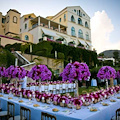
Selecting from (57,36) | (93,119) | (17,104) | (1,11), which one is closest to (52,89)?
(17,104)

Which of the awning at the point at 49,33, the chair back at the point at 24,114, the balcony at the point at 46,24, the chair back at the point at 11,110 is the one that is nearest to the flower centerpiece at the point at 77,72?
the chair back at the point at 24,114

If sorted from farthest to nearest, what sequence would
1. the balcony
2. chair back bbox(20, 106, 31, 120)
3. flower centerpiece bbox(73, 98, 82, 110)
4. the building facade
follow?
the balcony, the building facade, flower centerpiece bbox(73, 98, 82, 110), chair back bbox(20, 106, 31, 120)

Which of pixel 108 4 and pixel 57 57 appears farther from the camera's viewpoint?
pixel 57 57

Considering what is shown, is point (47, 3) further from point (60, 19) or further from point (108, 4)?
point (60, 19)

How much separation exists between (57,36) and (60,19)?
760 centimetres

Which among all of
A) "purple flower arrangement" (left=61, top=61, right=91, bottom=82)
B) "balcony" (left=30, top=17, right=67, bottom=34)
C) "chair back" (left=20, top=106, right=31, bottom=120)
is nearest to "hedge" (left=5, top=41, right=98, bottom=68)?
"balcony" (left=30, top=17, right=67, bottom=34)

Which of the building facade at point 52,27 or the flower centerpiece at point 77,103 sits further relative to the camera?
the building facade at point 52,27

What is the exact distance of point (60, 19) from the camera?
33188mm

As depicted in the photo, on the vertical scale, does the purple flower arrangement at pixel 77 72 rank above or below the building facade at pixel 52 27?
below

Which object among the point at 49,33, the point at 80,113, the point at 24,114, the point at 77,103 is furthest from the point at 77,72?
the point at 49,33

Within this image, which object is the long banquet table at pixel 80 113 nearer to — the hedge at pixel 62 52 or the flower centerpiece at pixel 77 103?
the flower centerpiece at pixel 77 103

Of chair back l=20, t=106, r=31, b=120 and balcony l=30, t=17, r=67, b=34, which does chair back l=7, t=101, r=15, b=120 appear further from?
balcony l=30, t=17, r=67, b=34

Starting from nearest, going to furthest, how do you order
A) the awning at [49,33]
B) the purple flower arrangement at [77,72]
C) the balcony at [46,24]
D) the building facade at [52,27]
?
the purple flower arrangement at [77,72], the awning at [49,33], the building facade at [52,27], the balcony at [46,24]

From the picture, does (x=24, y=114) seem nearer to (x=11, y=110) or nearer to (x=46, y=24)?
(x=11, y=110)
